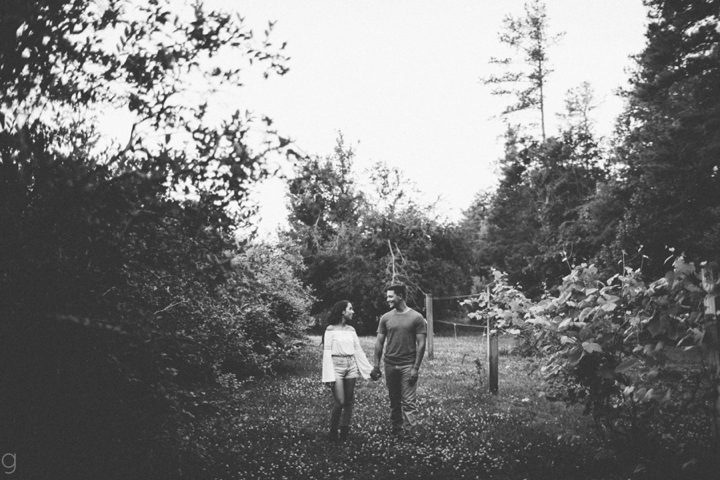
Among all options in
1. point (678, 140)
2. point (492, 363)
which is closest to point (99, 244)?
point (492, 363)

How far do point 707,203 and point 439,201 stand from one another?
602 inches

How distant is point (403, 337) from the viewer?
6.85 metres

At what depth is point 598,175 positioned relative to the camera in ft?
110

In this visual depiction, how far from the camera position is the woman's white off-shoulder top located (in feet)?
22.3

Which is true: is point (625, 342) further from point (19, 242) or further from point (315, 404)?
point (315, 404)

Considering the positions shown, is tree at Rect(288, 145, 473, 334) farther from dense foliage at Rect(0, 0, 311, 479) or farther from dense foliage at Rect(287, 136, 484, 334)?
dense foliage at Rect(0, 0, 311, 479)

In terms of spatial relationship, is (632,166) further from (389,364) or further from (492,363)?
(389,364)

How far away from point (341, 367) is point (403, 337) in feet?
3.21

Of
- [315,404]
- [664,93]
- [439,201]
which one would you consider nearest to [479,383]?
[315,404]

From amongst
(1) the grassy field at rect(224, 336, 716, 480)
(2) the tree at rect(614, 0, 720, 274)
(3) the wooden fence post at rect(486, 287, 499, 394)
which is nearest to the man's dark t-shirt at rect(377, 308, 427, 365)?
(1) the grassy field at rect(224, 336, 716, 480)

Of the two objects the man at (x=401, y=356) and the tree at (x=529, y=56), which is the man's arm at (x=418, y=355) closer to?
the man at (x=401, y=356)

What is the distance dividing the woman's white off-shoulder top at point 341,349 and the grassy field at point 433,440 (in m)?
0.95

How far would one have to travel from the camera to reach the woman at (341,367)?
6.67 m

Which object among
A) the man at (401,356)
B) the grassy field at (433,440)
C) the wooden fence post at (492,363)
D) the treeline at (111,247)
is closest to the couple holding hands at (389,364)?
the man at (401,356)
